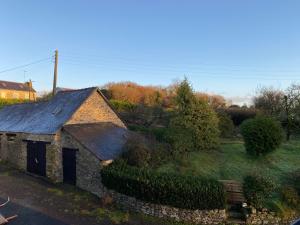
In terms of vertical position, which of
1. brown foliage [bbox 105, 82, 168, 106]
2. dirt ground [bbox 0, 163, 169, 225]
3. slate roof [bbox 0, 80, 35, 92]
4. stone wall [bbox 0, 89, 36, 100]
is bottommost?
dirt ground [bbox 0, 163, 169, 225]

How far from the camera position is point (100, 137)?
17.3m

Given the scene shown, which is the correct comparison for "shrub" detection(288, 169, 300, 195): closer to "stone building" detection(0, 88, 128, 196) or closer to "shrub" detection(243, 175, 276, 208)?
"shrub" detection(243, 175, 276, 208)

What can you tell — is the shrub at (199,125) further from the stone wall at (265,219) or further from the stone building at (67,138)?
the stone wall at (265,219)

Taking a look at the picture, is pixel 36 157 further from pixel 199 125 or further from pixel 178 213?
pixel 178 213

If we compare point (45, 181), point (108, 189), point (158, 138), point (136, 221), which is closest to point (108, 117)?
point (158, 138)

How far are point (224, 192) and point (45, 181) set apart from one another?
11.5 metres

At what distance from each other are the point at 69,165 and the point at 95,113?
4695 millimetres

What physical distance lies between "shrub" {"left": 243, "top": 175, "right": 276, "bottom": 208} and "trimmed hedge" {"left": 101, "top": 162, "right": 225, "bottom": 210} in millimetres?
1249

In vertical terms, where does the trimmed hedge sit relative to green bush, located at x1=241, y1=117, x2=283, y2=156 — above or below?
below

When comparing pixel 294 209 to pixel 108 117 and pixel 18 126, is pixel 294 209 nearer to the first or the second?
pixel 108 117

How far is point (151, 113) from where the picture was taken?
27375 millimetres

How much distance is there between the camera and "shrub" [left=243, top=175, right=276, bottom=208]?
460 inches

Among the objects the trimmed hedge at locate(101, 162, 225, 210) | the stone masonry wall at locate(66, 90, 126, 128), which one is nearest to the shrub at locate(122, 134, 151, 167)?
the trimmed hedge at locate(101, 162, 225, 210)

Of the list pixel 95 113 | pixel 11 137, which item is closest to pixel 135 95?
pixel 95 113
